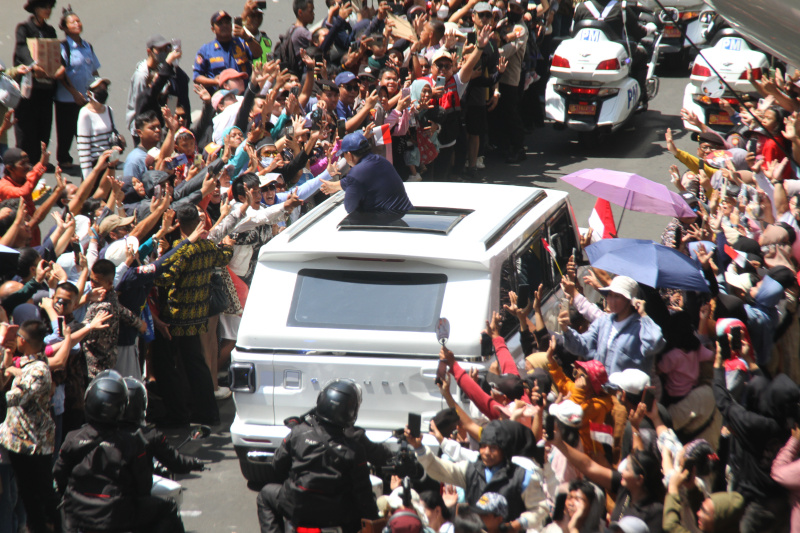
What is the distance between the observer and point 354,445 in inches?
202

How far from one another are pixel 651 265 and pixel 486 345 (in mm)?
1379

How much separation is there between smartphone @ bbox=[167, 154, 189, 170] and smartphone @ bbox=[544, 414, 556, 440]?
212 inches

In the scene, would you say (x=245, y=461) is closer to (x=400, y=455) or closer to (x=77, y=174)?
(x=400, y=455)

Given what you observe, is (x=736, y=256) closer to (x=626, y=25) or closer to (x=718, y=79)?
(x=718, y=79)

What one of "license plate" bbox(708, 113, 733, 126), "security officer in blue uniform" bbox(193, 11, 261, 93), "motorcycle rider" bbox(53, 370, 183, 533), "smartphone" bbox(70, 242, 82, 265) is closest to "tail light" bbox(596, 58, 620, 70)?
"license plate" bbox(708, 113, 733, 126)

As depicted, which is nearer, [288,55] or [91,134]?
[91,134]

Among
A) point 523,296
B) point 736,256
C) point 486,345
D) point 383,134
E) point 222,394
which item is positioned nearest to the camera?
point 486,345

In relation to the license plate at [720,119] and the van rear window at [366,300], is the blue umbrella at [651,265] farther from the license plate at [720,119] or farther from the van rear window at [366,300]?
the license plate at [720,119]

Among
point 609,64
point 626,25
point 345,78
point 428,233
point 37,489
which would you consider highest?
point 428,233

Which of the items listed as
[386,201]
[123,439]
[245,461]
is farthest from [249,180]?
[123,439]

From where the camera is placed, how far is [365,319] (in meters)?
6.26

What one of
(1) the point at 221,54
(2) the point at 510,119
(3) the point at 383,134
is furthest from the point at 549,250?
(2) the point at 510,119

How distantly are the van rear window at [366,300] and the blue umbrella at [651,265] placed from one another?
1.30 metres

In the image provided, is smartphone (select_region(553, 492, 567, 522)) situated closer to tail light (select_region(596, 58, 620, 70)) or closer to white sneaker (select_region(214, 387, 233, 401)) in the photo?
white sneaker (select_region(214, 387, 233, 401))
